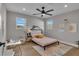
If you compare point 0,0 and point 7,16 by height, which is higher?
point 0,0

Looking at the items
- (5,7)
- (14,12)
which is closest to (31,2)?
(14,12)

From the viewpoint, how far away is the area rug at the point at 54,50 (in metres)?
1.93

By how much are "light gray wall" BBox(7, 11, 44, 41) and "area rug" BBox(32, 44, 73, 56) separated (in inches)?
19.6

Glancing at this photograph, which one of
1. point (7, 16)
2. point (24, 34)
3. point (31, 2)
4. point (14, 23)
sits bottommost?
point (24, 34)

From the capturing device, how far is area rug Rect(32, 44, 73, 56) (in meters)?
1.93

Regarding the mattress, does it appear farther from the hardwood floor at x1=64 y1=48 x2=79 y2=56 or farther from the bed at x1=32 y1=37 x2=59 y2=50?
the hardwood floor at x1=64 y1=48 x2=79 y2=56

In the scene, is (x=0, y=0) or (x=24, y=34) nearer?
(x=0, y=0)

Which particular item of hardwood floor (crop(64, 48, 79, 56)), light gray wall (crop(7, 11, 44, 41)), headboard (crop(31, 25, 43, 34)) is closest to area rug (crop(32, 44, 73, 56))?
hardwood floor (crop(64, 48, 79, 56))

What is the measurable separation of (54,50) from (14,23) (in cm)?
110

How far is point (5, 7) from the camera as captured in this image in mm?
1888

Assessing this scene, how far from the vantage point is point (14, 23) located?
6.53ft

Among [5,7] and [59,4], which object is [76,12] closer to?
[59,4]

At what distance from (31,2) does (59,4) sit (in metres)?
0.62

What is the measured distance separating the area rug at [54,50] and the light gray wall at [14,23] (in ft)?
1.63
